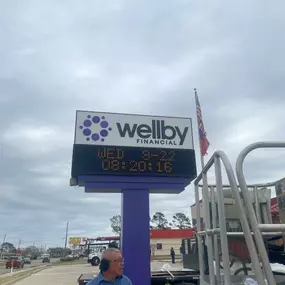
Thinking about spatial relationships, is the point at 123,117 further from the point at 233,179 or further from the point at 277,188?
the point at 233,179

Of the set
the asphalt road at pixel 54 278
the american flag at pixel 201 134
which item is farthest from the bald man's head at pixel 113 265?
the asphalt road at pixel 54 278

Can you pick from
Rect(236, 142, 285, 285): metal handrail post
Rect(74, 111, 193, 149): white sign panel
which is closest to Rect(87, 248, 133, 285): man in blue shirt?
Rect(236, 142, 285, 285): metal handrail post

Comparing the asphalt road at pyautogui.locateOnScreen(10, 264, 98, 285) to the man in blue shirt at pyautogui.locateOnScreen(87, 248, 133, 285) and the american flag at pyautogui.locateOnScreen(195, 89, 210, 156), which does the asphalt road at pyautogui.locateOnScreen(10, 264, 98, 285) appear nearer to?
the american flag at pyautogui.locateOnScreen(195, 89, 210, 156)

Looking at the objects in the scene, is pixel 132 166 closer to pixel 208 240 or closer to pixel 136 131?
pixel 136 131

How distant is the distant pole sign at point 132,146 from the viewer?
821 cm

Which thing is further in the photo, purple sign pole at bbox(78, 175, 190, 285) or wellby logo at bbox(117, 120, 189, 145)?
wellby logo at bbox(117, 120, 189, 145)

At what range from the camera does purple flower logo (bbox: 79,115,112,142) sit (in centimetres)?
854

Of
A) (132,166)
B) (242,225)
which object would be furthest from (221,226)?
(132,166)

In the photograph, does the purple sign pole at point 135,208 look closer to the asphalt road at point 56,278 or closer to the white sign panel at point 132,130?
the white sign panel at point 132,130

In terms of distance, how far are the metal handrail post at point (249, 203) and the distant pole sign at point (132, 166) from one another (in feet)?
18.6

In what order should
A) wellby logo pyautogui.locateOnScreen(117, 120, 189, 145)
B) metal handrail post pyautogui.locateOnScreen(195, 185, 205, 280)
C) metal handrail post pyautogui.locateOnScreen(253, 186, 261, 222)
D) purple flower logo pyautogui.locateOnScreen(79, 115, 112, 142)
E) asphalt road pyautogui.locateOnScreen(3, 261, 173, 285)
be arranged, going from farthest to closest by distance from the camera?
asphalt road pyautogui.locateOnScreen(3, 261, 173, 285)
wellby logo pyautogui.locateOnScreen(117, 120, 189, 145)
purple flower logo pyautogui.locateOnScreen(79, 115, 112, 142)
metal handrail post pyautogui.locateOnScreen(253, 186, 261, 222)
metal handrail post pyautogui.locateOnScreen(195, 185, 205, 280)

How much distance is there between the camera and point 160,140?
348 inches

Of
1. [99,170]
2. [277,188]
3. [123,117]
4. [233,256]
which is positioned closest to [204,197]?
[277,188]

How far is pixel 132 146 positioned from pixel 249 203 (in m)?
6.10
